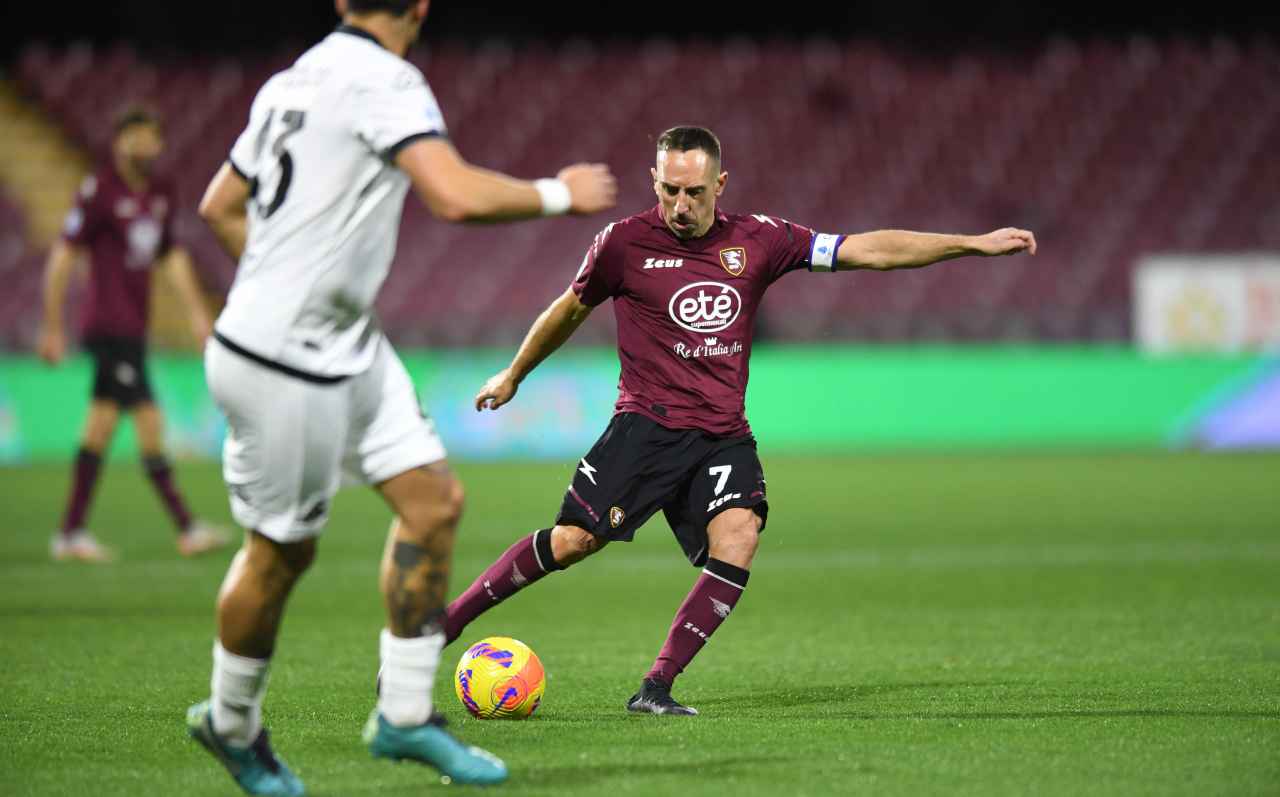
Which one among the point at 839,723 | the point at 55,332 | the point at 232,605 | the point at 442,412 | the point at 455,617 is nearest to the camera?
the point at 232,605

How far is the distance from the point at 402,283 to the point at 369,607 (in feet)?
43.5

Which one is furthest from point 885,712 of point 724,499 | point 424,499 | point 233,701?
point 233,701

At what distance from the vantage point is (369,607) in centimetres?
859

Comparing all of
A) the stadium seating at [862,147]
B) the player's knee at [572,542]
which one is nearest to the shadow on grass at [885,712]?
the player's knee at [572,542]

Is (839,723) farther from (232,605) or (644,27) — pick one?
(644,27)

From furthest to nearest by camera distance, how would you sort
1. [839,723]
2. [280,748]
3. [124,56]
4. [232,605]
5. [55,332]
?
[124,56]
[55,332]
[839,723]
[280,748]
[232,605]

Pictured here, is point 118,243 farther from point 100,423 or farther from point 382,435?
point 382,435

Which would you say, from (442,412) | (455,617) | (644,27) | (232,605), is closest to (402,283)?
(442,412)

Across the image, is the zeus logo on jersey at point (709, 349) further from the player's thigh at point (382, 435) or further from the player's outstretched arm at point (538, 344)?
the player's thigh at point (382, 435)

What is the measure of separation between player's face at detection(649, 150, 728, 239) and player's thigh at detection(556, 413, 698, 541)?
73 centimetres

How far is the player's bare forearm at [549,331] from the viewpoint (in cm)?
594

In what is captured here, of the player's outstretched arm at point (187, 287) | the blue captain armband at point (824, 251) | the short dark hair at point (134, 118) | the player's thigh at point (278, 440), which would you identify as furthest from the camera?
the short dark hair at point (134, 118)

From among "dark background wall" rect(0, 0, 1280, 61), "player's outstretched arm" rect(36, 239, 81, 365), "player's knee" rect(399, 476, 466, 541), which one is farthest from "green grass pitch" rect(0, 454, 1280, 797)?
"dark background wall" rect(0, 0, 1280, 61)

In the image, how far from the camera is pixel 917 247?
219 inches
